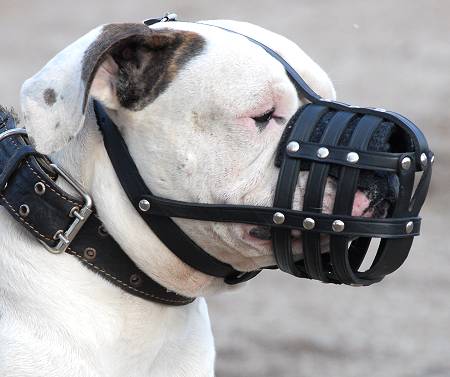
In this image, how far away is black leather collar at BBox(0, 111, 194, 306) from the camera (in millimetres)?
2643

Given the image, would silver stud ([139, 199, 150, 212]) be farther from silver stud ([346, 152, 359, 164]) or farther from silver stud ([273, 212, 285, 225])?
silver stud ([346, 152, 359, 164])

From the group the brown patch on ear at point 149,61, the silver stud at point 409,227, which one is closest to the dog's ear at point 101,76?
the brown patch on ear at point 149,61

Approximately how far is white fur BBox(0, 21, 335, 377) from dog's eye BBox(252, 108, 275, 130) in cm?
2

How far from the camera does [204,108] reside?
103 inches

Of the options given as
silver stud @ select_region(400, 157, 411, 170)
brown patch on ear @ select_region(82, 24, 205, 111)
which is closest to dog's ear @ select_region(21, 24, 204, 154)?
brown patch on ear @ select_region(82, 24, 205, 111)

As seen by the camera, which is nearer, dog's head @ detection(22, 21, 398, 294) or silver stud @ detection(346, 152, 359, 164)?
silver stud @ detection(346, 152, 359, 164)

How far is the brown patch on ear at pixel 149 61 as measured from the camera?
104 inches

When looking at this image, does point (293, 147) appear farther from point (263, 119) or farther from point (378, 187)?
point (378, 187)

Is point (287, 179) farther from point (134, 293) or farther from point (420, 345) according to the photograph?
point (420, 345)

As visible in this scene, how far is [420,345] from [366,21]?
515 cm

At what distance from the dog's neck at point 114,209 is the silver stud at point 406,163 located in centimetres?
66

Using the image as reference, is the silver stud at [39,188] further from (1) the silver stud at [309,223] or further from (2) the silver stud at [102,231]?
(1) the silver stud at [309,223]

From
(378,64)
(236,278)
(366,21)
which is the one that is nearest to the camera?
(236,278)

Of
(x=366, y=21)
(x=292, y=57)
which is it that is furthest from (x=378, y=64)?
(x=292, y=57)
